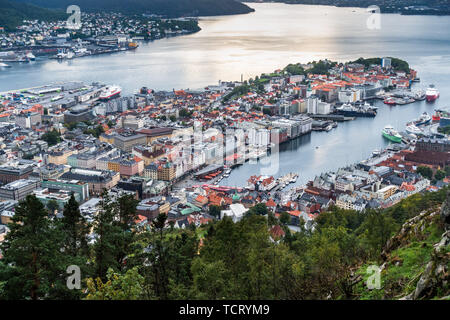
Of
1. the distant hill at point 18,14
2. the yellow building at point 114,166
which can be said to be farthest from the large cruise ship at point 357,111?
the distant hill at point 18,14

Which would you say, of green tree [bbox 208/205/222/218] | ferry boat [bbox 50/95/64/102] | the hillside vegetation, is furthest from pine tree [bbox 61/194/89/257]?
ferry boat [bbox 50/95/64/102]

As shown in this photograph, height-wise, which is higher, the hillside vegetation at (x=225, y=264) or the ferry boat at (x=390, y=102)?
the hillside vegetation at (x=225, y=264)

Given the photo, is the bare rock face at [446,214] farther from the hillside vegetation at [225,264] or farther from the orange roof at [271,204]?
the orange roof at [271,204]

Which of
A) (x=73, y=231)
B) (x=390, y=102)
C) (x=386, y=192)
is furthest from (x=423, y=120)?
(x=73, y=231)

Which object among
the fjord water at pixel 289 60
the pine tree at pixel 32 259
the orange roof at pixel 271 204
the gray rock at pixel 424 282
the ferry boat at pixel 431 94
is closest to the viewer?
the gray rock at pixel 424 282

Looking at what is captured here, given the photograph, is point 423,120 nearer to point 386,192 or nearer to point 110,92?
point 386,192
